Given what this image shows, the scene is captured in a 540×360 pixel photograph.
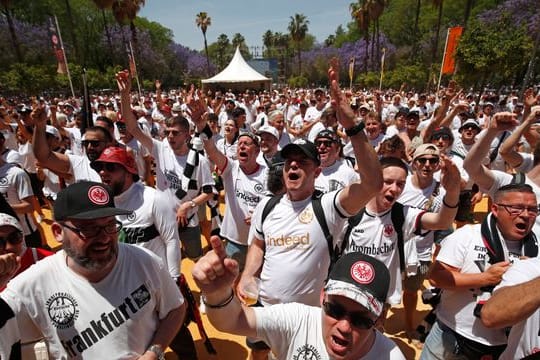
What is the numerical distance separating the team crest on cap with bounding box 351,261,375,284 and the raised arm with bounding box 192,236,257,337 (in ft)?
1.97

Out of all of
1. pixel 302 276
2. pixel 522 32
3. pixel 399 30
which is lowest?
pixel 302 276

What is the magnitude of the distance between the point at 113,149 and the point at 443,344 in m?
3.25

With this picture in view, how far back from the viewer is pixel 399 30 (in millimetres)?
61562

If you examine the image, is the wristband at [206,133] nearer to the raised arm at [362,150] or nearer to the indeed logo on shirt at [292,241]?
the indeed logo on shirt at [292,241]

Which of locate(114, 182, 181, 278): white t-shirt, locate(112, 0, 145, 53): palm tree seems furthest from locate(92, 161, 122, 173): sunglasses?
locate(112, 0, 145, 53): palm tree

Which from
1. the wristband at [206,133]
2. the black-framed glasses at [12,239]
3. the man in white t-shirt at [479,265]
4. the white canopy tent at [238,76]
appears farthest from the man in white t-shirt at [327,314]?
the white canopy tent at [238,76]

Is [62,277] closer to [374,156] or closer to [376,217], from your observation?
[374,156]

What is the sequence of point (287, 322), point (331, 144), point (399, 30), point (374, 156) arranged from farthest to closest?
point (399, 30), point (331, 144), point (374, 156), point (287, 322)

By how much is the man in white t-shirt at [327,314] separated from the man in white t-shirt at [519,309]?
0.57 meters

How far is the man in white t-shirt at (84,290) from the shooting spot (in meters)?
2.00

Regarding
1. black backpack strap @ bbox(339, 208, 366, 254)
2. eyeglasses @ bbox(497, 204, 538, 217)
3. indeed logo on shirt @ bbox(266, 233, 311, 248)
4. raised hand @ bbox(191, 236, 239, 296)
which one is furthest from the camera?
black backpack strap @ bbox(339, 208, 366, 254)

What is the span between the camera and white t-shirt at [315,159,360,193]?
437cm

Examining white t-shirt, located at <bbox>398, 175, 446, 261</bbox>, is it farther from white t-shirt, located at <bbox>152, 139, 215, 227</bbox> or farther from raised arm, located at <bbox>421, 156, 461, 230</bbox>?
white t-shirt, located at <bbox>152, 139, 215, 227</bbox>

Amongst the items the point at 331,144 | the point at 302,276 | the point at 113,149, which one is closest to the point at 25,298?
the point at 113,149
